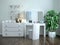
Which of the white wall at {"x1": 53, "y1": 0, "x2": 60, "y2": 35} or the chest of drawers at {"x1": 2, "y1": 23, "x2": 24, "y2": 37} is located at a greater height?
the white wall at {"x1": 53, "y1": 0, "x2": 60, "y2": 35}

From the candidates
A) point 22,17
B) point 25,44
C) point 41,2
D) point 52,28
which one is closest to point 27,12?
point 22,17

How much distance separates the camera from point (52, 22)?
19.4ft

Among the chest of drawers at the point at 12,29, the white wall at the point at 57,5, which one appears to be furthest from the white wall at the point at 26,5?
the chest of drawers at the point at 12,29

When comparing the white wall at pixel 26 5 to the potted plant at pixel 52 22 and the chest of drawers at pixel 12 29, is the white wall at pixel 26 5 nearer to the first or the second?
the potted plant at pixel 52 22

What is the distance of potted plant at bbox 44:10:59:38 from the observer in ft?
19.4

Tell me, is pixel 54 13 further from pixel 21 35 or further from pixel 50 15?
pixel 21 35

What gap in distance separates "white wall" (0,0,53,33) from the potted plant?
449 mm

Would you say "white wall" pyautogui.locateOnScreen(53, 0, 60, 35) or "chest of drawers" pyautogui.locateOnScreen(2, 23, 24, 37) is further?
"white wall" pyautogui.locateOnScreen(53, 0, 60, 35)

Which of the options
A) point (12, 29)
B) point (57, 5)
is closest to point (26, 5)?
point (12, 29)

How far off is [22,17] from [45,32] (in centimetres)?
119

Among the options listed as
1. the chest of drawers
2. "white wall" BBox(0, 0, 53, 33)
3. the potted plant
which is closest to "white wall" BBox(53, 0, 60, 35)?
"white wall" BBox(0, 0, 53, 33)

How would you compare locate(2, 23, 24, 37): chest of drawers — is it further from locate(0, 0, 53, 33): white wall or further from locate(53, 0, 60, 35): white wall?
locate(53, 0, 60, 35): white wall

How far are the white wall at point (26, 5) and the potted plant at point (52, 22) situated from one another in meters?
0.45

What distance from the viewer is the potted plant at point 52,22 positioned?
592 centimetres
